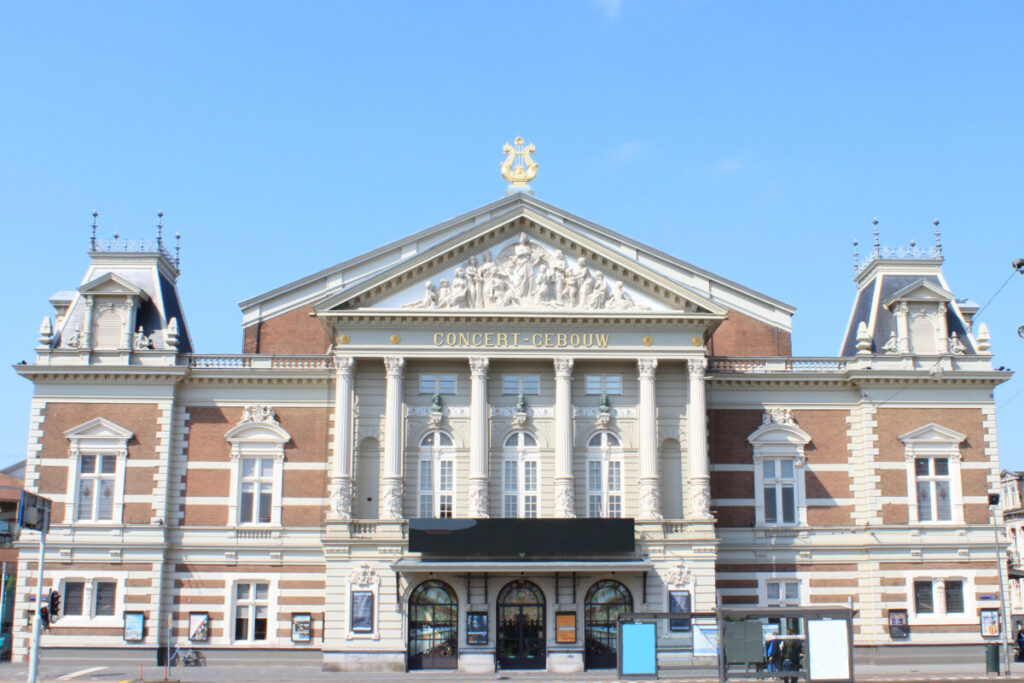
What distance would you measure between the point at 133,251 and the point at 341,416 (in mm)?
14555

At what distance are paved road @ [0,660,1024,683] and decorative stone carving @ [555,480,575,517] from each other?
6306mm

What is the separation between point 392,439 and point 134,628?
13.3 m

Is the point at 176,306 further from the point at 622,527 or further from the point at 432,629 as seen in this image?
the point at 622,527

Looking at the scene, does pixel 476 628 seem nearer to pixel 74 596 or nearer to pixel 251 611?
pixel 251 611

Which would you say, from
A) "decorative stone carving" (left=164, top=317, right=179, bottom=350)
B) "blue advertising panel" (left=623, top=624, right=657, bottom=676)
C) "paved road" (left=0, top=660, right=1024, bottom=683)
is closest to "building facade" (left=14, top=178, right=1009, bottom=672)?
"decorative stone carving" (left=164, top=317, right=179, bottom=350)

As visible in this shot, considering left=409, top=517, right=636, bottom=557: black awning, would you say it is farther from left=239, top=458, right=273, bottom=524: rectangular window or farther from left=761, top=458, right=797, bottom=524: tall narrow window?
left=761, top=458, right=797, bottom=524: tall narrow window

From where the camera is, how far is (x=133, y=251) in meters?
53.2

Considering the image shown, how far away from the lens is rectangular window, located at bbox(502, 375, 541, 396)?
48.3 metres

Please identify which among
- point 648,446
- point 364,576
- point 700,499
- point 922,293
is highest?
point 922,293

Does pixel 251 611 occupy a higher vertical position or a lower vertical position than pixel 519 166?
lower

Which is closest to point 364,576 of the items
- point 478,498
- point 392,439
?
point 478,498

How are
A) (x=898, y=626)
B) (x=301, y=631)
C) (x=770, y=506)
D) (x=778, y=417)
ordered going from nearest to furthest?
(x=301, y=631), (x=898, y=626), (x=770, y=506), (x=778, y=417)

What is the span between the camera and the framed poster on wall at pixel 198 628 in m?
47.5

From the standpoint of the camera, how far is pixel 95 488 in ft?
159
